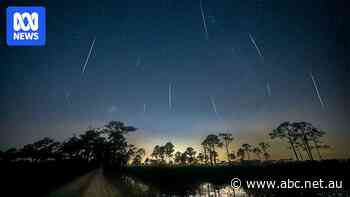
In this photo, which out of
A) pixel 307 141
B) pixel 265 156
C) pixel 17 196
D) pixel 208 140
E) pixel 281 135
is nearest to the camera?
pixel 17 196

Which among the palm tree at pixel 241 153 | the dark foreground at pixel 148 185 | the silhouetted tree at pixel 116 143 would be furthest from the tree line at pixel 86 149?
the palm tree at pixel 241 153

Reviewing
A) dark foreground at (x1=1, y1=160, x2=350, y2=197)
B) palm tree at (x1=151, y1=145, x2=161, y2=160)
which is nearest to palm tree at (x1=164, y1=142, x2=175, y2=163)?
palm tree at (x1=151, y1=145, x2=161, y2=160)

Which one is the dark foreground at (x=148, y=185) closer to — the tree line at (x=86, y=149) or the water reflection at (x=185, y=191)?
the water reflection at (x=185, y=191)

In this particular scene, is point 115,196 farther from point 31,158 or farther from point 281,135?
point 31,158

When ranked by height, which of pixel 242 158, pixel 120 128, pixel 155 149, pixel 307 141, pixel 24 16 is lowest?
pixel 242 158

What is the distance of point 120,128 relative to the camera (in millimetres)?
42719

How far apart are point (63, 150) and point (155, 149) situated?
34.9 metres

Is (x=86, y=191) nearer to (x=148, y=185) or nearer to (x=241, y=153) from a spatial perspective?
(x=148, y=185)

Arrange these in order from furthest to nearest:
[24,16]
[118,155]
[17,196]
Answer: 1. [118,155]
2. [17,196]
3. [24,16]

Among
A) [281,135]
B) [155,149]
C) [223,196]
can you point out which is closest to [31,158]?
[155,149]

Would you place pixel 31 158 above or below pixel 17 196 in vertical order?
below

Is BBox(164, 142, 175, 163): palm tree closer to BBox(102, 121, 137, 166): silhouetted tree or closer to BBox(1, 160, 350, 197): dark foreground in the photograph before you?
BBox(102, 121, 137, 166): silhouetted tree

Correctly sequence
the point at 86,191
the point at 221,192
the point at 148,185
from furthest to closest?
the point at 148,185, the point at 221,192, the point at 86,191

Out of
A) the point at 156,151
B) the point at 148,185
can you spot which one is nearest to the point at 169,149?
the point at 156,151
